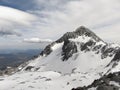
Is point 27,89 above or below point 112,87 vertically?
above

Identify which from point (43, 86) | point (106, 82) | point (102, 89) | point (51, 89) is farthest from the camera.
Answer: point (43, 86)

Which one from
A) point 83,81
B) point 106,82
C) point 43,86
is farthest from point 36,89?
point 106,82

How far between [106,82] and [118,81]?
470 cm

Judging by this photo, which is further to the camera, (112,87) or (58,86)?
(58,86)

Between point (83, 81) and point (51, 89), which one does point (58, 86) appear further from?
point (83, 81)

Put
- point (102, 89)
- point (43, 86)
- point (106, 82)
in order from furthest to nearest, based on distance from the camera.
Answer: point (43, 86), point (106, 82), point (102, 89)

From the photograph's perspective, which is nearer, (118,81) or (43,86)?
(118,81)

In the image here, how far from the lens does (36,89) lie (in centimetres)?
19338

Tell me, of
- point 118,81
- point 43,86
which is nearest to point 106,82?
point 118,81

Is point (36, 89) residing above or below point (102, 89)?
above

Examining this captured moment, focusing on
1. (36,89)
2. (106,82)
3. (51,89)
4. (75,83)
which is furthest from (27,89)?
(106,82)

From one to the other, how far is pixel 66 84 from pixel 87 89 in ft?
347

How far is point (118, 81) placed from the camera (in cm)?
9375

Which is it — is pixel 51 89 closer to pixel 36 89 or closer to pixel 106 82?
pixel 36 89
